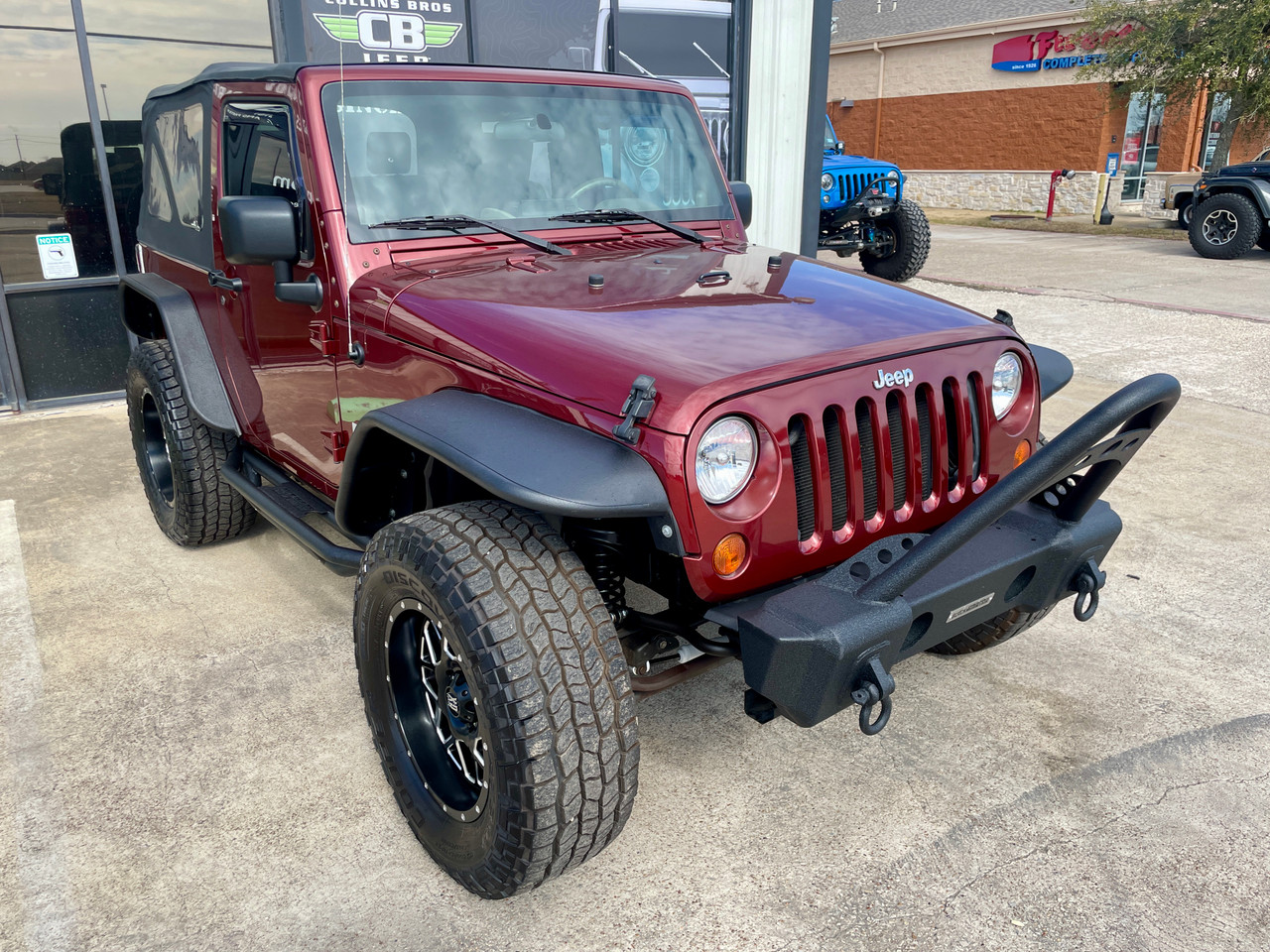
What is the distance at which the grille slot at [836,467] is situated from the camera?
7.17ft

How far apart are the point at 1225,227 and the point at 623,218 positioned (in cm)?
1342

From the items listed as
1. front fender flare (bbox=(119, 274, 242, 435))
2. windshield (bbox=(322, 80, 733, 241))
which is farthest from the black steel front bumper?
front fender flare (bbox=(119, 274, 242, 435))

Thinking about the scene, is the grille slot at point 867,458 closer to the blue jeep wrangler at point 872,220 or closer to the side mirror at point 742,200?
the side mirror at point 742,200

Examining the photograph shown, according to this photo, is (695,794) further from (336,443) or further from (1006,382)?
(336,443)

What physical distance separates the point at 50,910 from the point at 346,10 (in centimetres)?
634

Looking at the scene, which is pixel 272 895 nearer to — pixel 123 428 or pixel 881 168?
pixel 123 428

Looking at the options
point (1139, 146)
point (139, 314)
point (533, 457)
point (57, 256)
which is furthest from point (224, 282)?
point (1139, 146)

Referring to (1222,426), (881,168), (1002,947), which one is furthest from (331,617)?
(881,168)

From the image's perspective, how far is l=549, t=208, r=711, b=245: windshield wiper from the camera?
3112 millimetres

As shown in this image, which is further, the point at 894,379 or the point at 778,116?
the point at 778,116

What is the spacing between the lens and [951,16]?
25.4 meters

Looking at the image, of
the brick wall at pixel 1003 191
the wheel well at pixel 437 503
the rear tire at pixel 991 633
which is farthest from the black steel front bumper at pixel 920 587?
the brick wall at pixel 1003 191

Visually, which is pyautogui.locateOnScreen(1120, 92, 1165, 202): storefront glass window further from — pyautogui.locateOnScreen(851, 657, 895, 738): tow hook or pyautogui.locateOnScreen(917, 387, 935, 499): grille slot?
pyautogui.locateOnScreen(851, 657, 895, 738): tow hook

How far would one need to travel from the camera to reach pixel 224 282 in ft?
11.2
